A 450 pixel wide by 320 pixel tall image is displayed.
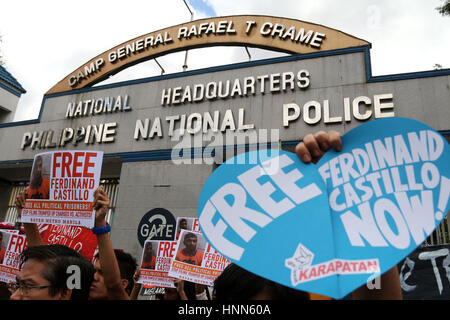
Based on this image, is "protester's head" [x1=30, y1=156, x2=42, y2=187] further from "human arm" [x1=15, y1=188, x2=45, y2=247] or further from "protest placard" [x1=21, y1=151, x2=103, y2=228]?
"human arm" [x1=15, y1=188, x2=45, y2=247]

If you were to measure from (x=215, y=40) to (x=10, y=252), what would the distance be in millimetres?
8583

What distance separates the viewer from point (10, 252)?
11.3ft

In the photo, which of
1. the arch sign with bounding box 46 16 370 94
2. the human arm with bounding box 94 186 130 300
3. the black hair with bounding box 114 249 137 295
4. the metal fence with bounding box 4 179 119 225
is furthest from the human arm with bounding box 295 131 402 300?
the metal fence with bounding box 4 179 119 225

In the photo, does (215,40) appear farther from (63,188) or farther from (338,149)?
(338,149)

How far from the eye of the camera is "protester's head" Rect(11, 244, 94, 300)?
171cm

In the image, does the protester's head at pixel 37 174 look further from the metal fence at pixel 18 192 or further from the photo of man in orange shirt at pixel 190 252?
the metal fence at pixel 18 192

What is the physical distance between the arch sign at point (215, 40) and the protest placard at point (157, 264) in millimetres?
6975

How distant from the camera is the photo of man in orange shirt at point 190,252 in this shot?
152 inches

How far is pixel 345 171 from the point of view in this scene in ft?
4.17

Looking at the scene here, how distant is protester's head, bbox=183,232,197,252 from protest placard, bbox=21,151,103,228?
5.67ft

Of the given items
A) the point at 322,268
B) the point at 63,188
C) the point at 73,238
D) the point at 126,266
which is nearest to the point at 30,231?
the point at 63,188

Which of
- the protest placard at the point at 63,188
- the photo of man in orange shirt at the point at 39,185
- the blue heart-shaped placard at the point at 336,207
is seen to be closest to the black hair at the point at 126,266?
the protest placard at the point at 63,188
